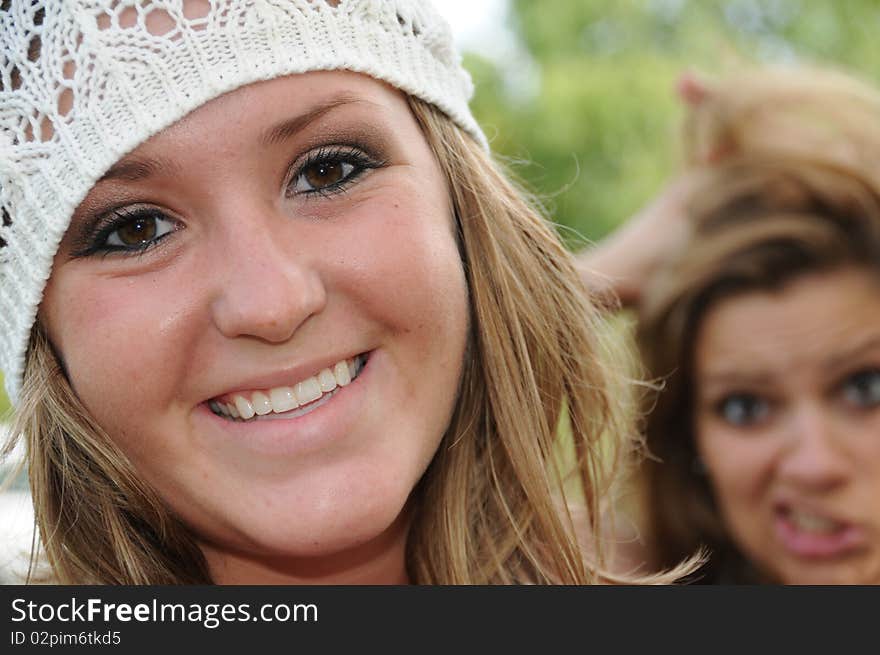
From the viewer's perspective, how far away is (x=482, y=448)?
2.03 meters

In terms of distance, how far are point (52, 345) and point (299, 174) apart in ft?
1.66

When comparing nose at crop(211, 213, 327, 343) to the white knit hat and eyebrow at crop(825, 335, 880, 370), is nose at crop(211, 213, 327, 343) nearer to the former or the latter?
the white knit hat

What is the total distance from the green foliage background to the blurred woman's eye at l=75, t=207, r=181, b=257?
6.51 metres

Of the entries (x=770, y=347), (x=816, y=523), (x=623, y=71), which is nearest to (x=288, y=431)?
(x=770, y=347)

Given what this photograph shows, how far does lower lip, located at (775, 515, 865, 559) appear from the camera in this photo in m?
2.79

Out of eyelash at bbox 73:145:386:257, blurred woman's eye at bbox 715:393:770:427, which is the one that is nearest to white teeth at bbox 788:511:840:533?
blurred woman's eye at bbox 715:393:770:427

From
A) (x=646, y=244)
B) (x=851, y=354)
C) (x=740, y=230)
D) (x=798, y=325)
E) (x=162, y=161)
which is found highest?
(x=646, y=244)

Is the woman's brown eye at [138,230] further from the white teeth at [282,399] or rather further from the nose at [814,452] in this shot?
the nose at [814,452]

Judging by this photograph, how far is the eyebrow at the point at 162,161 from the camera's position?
5.16 feet

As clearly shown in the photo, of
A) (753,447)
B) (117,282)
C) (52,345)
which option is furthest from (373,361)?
(753,447)

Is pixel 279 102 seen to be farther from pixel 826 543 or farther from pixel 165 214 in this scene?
pixel 826 543

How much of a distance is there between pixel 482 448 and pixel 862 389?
130cm

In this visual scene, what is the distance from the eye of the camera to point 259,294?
1.54m

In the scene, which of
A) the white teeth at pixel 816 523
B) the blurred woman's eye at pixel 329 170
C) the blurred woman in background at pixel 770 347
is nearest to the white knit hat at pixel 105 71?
the blurred woman's eye at pixel 329 170
